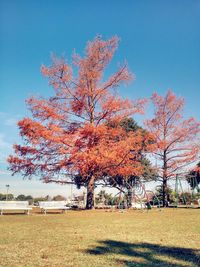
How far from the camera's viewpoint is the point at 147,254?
17.7 ft

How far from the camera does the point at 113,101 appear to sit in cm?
1936

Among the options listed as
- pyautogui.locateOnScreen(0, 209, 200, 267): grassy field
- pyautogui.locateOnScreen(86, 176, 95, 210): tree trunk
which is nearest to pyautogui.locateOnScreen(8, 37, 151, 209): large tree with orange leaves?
pyautogui.locateOnScreen(86, 176, 95, 210): tree trunk

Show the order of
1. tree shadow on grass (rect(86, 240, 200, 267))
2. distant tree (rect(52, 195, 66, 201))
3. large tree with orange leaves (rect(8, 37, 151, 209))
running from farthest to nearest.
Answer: distant tree (rect(52, 195, 66, 201)) < large tree with orange leaves (rect(8, 37, 151, 209)) < tree shadow on grass (rect(86, 240, 200, 267))

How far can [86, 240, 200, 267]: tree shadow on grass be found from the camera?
15.7 feet

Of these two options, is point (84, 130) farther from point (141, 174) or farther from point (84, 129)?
point (141, 174)

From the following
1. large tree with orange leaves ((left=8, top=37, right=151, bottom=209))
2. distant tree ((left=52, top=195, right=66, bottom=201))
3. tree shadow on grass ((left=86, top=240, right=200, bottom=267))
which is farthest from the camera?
distant tree ((left=52, top=195, right=66, bottom=201))

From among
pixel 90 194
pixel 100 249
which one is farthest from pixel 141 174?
pixel 100 249

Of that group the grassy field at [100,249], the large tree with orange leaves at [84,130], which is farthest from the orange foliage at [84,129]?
the grassy field at [100,249]

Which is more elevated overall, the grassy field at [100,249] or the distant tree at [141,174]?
the distant tree at [141,174]

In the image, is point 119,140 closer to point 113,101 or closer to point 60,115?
point 113,101

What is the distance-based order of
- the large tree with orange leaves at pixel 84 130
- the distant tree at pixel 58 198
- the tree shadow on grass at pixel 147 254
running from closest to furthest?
the tree shadow on grass at pixel 147 254
the large tree with orange leaves at pixel 84 130
the distant tree at pixel 58 198

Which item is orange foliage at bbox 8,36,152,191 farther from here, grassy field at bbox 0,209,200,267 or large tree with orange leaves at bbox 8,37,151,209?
grassy field at bbox 0,209,200,267

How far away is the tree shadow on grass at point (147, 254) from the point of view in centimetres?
479

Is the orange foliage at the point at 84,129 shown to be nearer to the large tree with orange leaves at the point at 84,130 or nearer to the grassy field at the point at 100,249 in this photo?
the large tree with orange leaves at the point at 84,130
